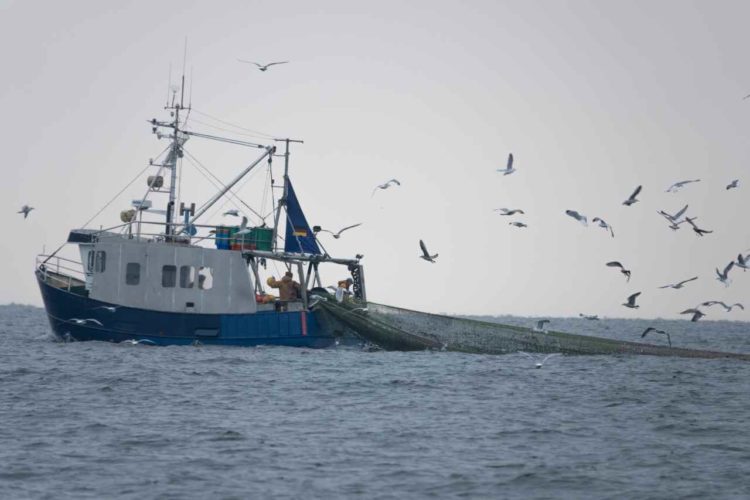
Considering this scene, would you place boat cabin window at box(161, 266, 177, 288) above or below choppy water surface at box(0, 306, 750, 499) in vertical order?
above

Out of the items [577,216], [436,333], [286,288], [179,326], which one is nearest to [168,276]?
[179,326]

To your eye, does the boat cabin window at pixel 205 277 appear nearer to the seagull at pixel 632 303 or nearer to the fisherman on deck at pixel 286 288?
the fisherman on deck at pixel 286 288

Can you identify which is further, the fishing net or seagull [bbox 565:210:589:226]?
the fishing net

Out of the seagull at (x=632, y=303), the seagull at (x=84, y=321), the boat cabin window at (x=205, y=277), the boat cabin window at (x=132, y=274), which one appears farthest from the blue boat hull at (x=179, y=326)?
the seagull at (x=632, y=303)

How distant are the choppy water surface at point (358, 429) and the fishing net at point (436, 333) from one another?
9.01 ft

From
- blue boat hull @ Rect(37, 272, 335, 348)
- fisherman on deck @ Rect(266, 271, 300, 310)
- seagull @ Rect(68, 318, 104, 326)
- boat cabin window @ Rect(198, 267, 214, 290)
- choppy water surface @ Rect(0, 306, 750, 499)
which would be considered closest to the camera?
choppy water surface @ Rect(0, 306, 750, 499)

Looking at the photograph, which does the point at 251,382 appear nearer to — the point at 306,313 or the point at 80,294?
the point at 306,313

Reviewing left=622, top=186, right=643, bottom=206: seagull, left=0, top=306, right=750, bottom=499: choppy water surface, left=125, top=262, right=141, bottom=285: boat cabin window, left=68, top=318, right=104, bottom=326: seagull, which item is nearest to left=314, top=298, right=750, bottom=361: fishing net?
left=0, top=306, right=750, bottom=499: choppy water surface

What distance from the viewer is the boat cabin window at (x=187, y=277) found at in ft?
133

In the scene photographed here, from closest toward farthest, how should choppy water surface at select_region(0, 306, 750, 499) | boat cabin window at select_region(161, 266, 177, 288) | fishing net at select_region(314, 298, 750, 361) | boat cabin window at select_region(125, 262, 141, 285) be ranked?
1. choppy water surface at select_region(0, 306, 750, 499)
2. boat cabin window at select_region(125, 262, 141, 285)
3. boat cabin window at select_region(161, 266, 177, 288)
4. fishing net at select_region(314, 298, 750, 361)

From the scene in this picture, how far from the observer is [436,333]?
135ft

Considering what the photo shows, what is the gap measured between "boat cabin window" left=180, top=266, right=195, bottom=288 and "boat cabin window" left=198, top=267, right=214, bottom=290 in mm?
298

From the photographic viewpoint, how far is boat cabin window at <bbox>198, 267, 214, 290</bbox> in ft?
134

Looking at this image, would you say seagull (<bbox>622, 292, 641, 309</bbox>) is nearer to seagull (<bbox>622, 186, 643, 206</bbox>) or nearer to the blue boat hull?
seagull (<bbox>622, 186, 643, 206</bbox>)
